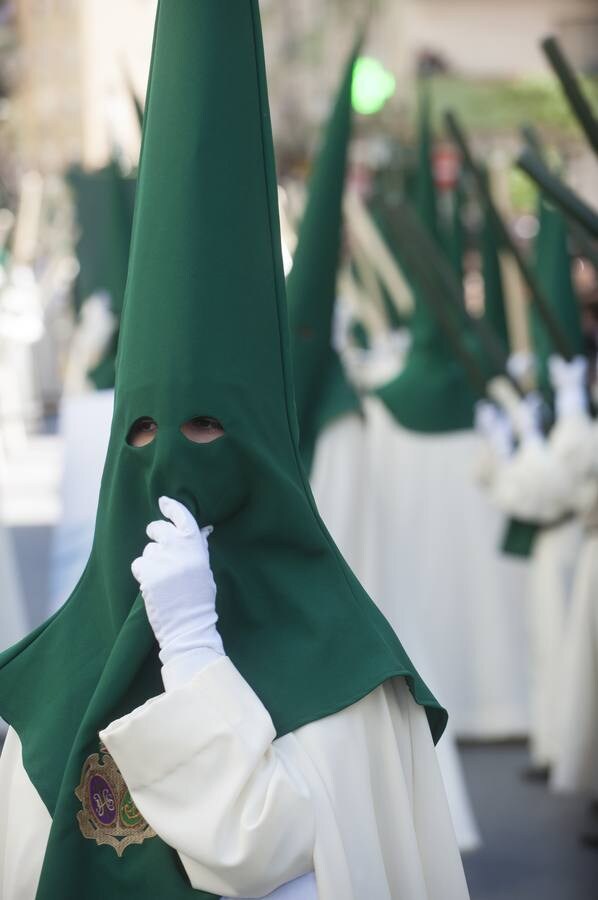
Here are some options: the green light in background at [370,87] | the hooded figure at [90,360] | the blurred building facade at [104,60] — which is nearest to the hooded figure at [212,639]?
the hooded figure at [90,360]

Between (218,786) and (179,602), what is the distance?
0.91 ft

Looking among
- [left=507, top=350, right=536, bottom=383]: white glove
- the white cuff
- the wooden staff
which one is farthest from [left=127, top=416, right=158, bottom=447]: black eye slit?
[left=507, top=350, right=536, bottom=383]: white glove

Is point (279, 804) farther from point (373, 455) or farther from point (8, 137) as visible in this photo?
point (8, 137)

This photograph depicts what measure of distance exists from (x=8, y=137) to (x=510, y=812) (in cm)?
1900

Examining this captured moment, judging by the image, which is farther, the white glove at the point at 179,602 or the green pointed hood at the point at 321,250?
the green pointed hood at the point at 321,250

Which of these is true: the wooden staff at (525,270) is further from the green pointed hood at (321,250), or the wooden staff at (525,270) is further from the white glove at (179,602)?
the white glove at (179,602)

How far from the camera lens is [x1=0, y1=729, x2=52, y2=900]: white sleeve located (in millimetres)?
2408

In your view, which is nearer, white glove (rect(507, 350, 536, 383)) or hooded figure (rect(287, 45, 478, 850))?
hooded figure (rect(287, 45, 478, 850))

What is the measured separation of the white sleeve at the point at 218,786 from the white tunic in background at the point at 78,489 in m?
2.36

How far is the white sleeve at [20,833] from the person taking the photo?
241 centimetres

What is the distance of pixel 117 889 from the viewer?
2.34 meters

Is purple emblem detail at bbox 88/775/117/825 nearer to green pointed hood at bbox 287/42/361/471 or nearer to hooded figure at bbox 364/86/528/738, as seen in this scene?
green pointed hood at bbox 287/42/361/471

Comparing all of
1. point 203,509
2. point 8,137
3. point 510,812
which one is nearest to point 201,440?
point 203,509

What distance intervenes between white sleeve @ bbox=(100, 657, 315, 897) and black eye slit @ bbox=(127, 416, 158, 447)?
376 mm
